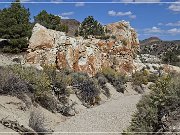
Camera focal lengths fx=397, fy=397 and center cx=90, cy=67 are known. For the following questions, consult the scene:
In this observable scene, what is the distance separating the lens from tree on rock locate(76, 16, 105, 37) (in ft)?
142

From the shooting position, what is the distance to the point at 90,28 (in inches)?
1745

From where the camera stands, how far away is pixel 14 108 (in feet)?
54.4

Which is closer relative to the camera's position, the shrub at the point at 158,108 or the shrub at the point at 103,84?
the shrub at the point at 158,108

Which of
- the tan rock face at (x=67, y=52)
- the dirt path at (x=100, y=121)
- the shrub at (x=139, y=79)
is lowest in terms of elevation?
the dirt path at (x=100, y=121)

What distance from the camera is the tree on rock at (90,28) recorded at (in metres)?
43.4

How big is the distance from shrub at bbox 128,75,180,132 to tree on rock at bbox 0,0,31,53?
852 inches

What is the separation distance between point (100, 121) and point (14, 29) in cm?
2014

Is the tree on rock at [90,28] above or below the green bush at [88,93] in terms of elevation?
above

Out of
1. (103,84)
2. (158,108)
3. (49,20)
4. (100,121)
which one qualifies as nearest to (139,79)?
(103,84)

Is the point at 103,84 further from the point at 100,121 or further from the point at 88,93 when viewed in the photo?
the point at 100,121

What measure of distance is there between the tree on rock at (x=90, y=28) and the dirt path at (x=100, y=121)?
1988 cm

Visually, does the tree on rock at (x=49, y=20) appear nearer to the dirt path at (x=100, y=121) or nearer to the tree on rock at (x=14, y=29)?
the tree on rock at (x=14, y=29)

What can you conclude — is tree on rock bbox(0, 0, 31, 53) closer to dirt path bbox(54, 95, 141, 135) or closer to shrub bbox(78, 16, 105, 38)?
shrub bbox(78, 16, 105, 38)

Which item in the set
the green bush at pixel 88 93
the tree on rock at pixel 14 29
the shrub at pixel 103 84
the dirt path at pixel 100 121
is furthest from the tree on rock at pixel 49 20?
the dirt path at pixel 100 121
